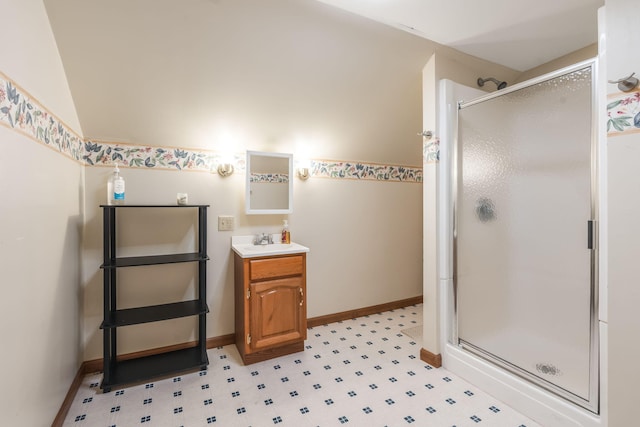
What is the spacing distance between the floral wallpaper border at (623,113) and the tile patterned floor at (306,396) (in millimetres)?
1470

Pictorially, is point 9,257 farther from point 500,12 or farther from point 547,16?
point 547,16

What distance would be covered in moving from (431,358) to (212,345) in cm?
166

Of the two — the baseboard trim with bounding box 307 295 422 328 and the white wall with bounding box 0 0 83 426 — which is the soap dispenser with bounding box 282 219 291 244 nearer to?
the baseboard trim with bounding box 307 295 422 328

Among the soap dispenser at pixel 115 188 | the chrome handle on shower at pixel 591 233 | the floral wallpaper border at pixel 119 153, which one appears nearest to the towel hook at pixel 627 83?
the chrome handle on shower at pixel 591 233

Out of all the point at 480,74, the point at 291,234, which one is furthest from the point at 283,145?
the point at 480,74

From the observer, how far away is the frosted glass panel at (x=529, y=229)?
151cm

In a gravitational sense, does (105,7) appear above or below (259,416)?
above

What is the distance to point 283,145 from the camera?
2.47m

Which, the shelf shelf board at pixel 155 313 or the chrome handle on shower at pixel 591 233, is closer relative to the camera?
the chrome handle on shower at pixel 591 233

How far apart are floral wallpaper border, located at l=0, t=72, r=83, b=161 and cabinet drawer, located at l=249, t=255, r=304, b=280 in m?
1.25

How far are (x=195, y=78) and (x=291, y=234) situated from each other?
4.59 feet

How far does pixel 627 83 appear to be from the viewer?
3.86 ft

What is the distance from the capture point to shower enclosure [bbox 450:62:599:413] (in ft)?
4.85

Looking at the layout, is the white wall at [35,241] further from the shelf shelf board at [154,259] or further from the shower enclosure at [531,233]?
the shower enclosure at [531,233]
